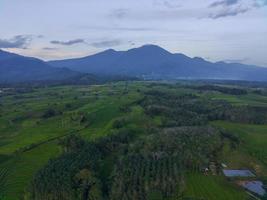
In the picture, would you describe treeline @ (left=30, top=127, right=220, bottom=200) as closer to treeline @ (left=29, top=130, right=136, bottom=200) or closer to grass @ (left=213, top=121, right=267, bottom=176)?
treeline @ (left=29, top=130, right=136, bottom=200)

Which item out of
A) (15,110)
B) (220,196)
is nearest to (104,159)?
(220,196)

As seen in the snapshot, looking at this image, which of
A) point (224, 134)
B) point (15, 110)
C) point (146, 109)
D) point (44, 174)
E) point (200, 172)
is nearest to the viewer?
point (44, 174)

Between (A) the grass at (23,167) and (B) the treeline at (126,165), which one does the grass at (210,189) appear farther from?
(A) the grass at (23,167)

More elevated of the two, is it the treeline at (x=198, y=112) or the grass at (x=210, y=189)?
the treeline at (x=198, y=112)

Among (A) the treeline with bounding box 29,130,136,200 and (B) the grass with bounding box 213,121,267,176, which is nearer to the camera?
(A) the treeline with bounding box 29,130,136,200

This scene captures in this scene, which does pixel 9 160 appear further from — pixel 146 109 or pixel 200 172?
pixel 146 109

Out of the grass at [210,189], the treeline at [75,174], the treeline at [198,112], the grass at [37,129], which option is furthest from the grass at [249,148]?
the grass at [37,129]

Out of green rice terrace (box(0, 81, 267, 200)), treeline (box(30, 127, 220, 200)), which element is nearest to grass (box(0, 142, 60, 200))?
green rice terrace (box(0, 81, 267, 200))

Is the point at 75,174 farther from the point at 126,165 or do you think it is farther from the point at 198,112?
the point at 198,112
